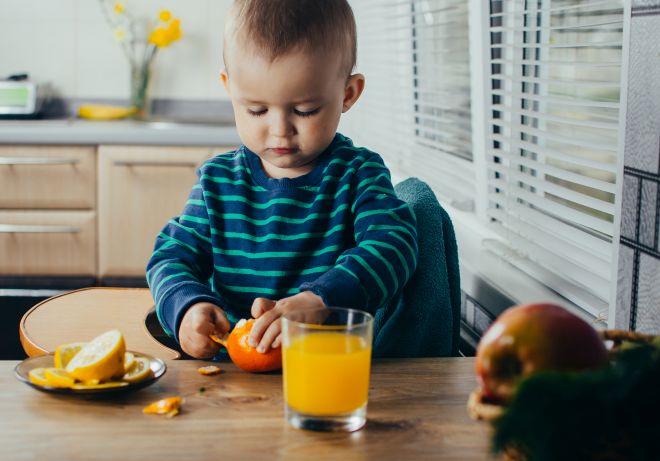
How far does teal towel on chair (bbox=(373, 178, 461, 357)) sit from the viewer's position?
136 cm

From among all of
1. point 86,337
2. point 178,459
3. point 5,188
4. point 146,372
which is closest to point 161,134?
point 5,188

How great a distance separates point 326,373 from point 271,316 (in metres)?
0.22

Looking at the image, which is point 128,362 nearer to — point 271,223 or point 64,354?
point 64,354

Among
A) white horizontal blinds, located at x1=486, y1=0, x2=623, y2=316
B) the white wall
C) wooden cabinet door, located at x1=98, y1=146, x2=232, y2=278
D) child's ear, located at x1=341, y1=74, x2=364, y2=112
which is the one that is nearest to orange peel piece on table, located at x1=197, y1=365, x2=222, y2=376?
child's ear, located at x1=341, y1=74, x2=364, y2=112

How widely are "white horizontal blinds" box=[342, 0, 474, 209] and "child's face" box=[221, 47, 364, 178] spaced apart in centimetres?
87

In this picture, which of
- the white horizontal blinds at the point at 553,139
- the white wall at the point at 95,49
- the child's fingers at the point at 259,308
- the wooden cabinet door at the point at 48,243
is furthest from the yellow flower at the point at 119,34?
the child's fingers at the point at 259,308

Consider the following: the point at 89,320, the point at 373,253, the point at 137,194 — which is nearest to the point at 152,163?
the point at 137,194

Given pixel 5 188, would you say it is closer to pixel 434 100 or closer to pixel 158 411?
pixel 434 100

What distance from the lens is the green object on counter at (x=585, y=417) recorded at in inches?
20.6

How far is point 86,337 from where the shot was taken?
5.33ft

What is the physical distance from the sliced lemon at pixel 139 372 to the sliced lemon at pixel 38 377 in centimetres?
8

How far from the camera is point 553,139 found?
152 centimetres

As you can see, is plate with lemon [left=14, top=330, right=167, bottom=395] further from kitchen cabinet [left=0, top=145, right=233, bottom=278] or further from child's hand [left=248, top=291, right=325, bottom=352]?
kitchen cabinet [left=0, top=145, right=233, bottom=278]

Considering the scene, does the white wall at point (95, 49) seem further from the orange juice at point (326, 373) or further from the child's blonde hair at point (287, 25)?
the orange juice at point (326, 373)
